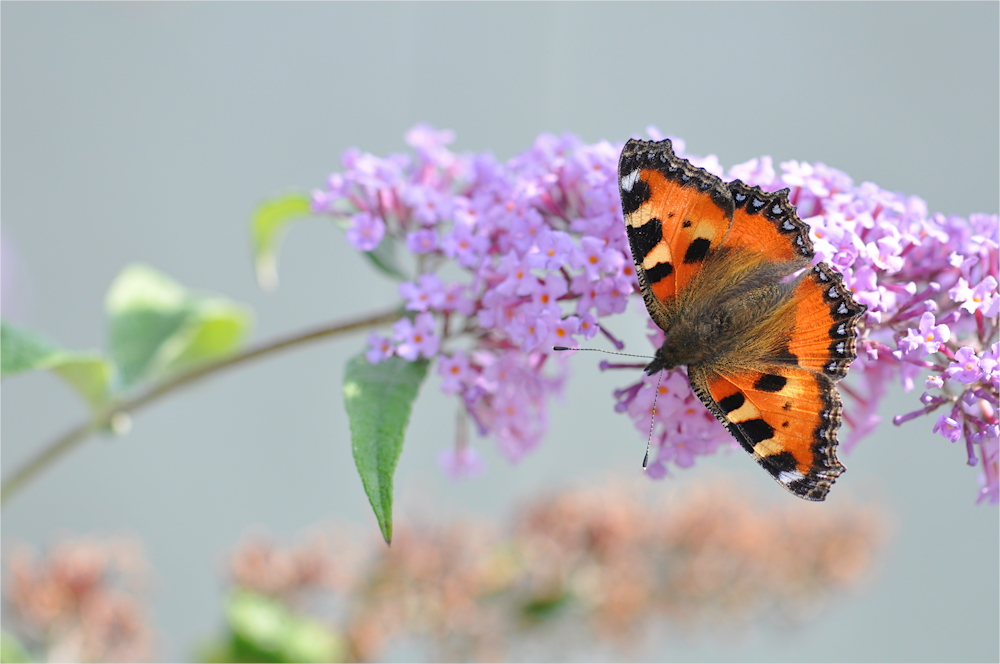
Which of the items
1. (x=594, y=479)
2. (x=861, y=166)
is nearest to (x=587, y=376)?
(x=594, y=479)

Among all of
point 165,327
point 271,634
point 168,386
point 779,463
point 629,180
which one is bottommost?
point 271,634

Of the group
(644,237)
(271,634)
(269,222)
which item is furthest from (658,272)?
(271,634)

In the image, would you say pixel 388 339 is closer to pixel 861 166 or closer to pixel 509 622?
pixel 509 622

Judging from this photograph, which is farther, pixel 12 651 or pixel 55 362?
pixel 12 651

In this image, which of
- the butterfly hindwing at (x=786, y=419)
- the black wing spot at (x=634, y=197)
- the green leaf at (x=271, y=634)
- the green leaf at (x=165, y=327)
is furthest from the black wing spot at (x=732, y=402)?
the green leaf at (x=271, y=634)

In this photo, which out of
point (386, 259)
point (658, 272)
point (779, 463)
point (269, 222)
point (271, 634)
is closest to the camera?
point (779, 463)

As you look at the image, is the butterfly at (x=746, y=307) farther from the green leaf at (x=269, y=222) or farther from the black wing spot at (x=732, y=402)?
the green leaf at (x=269, y=222)

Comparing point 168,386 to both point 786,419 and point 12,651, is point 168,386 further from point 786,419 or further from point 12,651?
point 786,419

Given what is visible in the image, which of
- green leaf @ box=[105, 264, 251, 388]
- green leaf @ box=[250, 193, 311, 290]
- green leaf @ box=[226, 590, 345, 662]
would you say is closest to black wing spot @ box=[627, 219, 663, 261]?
green leaf @ box=[250, 193, 311, 290]
